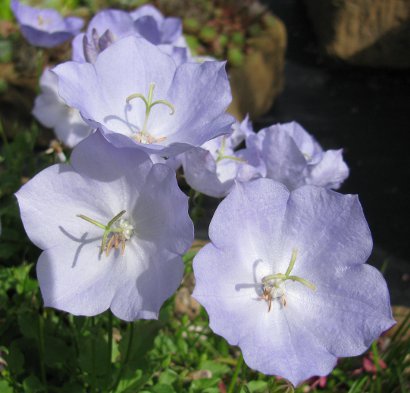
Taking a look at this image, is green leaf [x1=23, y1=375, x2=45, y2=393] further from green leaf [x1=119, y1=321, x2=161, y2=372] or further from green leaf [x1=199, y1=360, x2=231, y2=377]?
green leaf [x1=199, y1=360, x2=231, y2=377]

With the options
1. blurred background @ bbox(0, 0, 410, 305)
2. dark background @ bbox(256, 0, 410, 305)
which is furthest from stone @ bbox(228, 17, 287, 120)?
dark background @ bbox(256, 0, 410, 305)

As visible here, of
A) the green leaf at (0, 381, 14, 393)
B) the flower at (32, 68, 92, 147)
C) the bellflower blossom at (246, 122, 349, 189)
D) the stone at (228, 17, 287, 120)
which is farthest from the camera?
the stone at (228, 17, 287, 120)

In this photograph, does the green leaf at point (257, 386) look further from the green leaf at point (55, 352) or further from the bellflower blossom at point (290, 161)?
the bellflower blossom at point (290, 161)

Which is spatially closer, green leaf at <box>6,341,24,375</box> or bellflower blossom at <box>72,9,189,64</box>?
bellflower blossom at <box>72,9,189,64</box>

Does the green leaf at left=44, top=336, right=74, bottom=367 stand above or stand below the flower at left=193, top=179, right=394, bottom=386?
below

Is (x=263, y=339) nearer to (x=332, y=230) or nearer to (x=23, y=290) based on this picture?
(x=332, y=230)

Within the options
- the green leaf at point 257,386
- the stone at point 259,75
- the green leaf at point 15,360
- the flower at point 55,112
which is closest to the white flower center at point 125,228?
the green leaf at point 15,360
